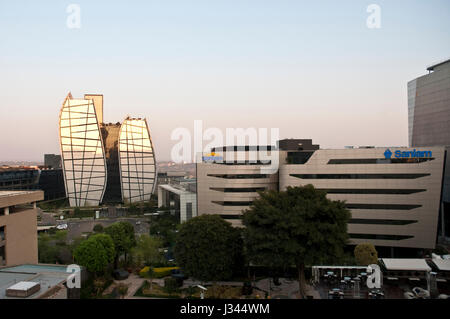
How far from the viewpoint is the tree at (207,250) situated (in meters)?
17.1

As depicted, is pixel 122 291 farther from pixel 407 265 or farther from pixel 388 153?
pixel 388 153

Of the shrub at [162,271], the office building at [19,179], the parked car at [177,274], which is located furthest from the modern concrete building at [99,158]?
the parked car at [177,274]

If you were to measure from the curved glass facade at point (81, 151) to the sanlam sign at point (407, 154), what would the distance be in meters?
47.2

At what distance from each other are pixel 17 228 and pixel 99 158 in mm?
43470

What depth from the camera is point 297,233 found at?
1548 centimetres

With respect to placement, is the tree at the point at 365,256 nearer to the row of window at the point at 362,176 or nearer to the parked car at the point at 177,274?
the row of window at the point at 362,176

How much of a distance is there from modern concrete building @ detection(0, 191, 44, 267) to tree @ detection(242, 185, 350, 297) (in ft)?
37.2

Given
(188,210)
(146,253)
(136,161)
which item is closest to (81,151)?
(136,161)

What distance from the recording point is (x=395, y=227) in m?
26.4

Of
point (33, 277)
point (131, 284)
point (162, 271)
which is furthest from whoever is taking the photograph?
point (162, 271)

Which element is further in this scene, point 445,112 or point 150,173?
point 150,173
